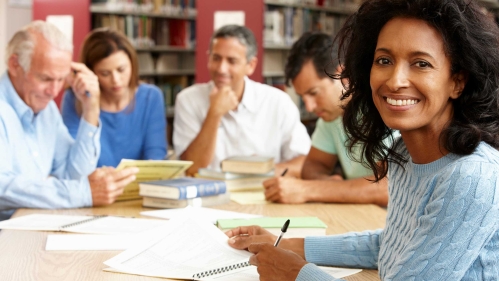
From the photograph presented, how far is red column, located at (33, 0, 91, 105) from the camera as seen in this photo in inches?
204

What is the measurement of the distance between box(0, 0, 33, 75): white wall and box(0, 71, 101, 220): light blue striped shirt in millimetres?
3089

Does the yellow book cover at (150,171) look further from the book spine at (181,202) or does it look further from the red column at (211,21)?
the red column at (211,21)

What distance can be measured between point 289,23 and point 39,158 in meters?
3.86

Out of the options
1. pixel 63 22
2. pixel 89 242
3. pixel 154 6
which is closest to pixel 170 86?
pixel 154 6

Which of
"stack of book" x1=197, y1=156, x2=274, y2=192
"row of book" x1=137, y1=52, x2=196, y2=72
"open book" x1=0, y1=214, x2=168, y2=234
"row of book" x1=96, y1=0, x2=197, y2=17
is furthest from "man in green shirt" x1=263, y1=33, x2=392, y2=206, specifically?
"row of book" x1=137, y1=52, x2=196, y2=72

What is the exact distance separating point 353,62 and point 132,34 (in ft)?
15.5

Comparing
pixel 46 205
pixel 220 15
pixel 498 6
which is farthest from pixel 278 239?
pixel 498 6

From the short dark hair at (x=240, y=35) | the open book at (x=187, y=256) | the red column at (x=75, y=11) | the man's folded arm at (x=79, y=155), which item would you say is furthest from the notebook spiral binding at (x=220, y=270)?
the red column at (x=75, y=11)

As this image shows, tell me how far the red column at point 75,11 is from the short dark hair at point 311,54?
2.93 m

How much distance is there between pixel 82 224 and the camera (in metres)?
1.77

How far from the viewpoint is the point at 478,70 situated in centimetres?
112

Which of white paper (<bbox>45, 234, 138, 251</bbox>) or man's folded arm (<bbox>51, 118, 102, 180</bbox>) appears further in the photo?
man's folded arm (<bbox>51, 118, 102, 180</bbox>)

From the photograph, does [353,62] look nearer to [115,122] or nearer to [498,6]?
[115,122]

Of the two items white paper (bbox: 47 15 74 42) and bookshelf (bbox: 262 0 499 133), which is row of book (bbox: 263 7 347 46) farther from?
white paper (bbox: 47 15 74 42)
